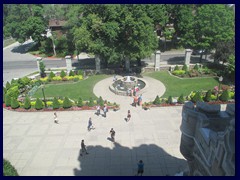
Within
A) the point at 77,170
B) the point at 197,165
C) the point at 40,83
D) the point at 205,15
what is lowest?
the point at 77,170

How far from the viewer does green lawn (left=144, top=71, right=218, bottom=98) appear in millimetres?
28953

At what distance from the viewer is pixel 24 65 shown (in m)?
45.6

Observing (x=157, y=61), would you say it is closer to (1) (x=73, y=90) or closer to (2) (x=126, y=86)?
(2) (x=126, y=86)

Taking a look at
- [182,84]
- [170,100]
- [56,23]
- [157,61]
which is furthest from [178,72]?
[56,23]

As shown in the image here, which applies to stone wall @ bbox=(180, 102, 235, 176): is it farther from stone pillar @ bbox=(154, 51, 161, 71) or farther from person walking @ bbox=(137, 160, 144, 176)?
stone pillar @ bbox=(154, 51, 161, 71)

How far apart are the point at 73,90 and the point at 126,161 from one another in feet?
51.1

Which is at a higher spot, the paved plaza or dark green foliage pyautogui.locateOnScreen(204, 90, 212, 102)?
dark green foliage pyautogui.locateOnScreen(204, 90, 212, 102)

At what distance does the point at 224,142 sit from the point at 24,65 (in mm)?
42780

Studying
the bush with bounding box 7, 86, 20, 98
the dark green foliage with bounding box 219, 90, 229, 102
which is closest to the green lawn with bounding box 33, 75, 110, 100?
the bush with bounding box 7, 86, 20, 98

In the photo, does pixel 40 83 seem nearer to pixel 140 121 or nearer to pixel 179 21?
pixel 140 121

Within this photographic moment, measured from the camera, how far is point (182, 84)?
3131 centimetres

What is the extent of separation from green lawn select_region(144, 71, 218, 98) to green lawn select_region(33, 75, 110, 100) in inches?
367

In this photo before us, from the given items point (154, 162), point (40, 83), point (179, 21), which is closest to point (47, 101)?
point (40, 83)

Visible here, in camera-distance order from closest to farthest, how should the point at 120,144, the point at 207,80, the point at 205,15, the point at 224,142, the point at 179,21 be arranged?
the point at 224,142 → the point at 120,144 → the point at 207,80 → the point at 205,15 → the point at 179,21
